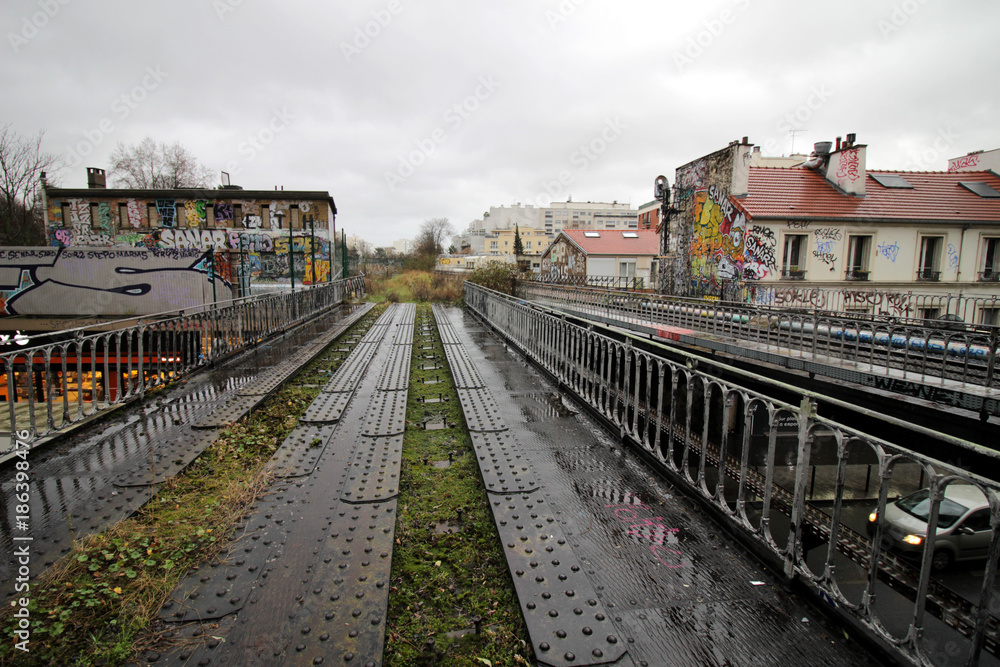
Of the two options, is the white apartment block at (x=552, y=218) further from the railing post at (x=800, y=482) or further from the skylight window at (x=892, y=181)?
the railing post at (x=800, y=482)

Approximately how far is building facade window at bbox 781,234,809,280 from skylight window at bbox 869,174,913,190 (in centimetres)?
684

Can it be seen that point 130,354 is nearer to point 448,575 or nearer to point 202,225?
point 448,575

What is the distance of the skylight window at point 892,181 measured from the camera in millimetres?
22500

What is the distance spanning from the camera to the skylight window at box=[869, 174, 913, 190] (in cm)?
2250

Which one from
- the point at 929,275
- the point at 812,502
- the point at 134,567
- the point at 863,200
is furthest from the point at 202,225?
the point at 929,275

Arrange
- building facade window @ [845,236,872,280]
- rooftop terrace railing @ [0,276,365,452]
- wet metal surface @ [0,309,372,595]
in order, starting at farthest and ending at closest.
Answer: building facade window @ [845,236,872,280] < rooftop terrace railing @ [0,276,365,452] < wet metal surface @ [0,309,372,595]

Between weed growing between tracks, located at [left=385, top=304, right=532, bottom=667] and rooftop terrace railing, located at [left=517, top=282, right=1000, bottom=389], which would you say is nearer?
weed growing between tracks, located at [left=385, top=304, right=532, bottom=667]

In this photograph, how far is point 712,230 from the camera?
21.3m

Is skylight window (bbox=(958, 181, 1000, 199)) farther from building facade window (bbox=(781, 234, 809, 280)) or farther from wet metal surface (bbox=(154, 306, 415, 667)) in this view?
wet metal surface (bbox=(154, 306, 415, 667))

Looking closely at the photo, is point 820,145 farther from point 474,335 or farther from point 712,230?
point 474,335

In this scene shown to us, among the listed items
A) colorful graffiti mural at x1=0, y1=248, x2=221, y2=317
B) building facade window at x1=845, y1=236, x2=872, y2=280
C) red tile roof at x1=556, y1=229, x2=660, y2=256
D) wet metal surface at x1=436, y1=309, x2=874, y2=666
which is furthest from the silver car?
red tile roof at x1=556, y1=229, x2=660, y2=256

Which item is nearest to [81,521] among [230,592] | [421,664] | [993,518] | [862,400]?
[230,592]

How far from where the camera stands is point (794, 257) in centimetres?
2011

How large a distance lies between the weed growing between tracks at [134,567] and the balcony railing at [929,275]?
26467 mm
